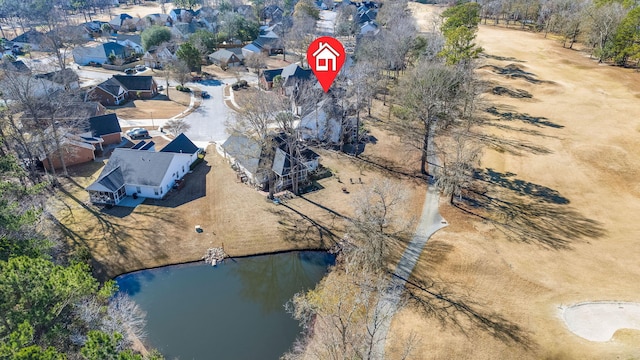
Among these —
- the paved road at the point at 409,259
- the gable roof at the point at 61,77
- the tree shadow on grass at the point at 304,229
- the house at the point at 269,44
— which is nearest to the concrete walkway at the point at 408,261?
the paved road at the point at 409,259

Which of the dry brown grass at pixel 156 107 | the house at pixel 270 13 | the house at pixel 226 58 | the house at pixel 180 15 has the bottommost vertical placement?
the dry brown grass at pixel 156 107

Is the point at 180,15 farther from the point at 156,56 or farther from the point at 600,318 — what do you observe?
the point at 600,318

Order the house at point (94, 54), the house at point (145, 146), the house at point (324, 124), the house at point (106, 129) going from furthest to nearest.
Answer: the house at point (94, 54)
the house at point (324, 124)
the house at point (106, 129)
the house at point (145, 146)

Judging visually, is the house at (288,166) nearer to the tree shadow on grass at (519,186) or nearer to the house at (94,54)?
the tree shadow on grass at (519,186)

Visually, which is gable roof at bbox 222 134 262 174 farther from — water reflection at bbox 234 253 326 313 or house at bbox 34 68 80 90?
house at bbox 34 68 80 90

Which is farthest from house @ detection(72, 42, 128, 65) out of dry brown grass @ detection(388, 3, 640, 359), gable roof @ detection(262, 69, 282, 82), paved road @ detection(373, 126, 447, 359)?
dry brown grass @ detection(388, 3, 640, 359)

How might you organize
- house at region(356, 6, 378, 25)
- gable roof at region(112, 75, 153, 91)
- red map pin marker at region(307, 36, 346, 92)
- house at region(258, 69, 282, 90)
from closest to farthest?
red map pin marker at region(307, 36, 346, 92) → gable roof at region(112, 75, 153, 91) → house at region(258, 69, 282, 90) → house at region(356, 6, 378, 25)

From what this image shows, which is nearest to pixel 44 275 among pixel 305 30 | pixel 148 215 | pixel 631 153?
pixel 148 215
